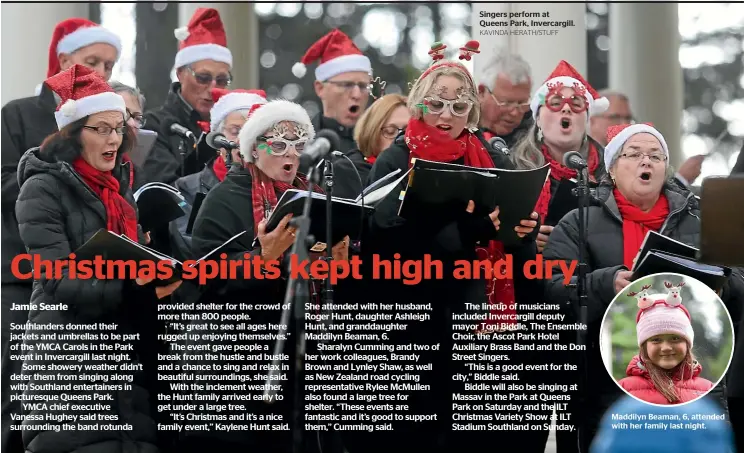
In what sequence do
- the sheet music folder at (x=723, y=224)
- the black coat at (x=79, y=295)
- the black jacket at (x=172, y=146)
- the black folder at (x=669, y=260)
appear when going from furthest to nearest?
the black jacket at (x=172, y=146) < the black folder at (x=669, y=260) < the black coat at (x=79, y=295) < the sheet music folder at (x=723, y=224)

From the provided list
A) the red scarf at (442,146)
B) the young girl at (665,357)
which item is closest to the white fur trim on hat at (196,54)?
the red scarf at (442,146)

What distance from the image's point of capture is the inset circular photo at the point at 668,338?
654cm

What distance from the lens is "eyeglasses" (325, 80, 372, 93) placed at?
22.9 feet

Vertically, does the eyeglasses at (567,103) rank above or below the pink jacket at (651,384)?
above

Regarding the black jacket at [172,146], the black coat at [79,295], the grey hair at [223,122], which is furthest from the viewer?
the black jacket at [172,146]

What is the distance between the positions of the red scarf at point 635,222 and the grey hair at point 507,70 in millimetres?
814

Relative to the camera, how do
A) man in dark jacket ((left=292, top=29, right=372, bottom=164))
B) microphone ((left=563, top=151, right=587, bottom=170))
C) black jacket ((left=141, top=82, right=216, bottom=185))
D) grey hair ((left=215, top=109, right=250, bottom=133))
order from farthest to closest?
man in dark jacket ((left=292, top=29, right=372, bottom=164)) < black jacket ((left=141, top=82, right=216, bottom=185)) < grey hair ((left=215, top=109, right=250, bottom=133)) < microphone ((left=563, top=151, right=587, bottom=170))

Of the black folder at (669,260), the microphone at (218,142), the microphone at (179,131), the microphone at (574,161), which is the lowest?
the black folder at (669,260)

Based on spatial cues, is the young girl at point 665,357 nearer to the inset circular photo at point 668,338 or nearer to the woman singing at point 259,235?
the inset circular photo at point 668,338

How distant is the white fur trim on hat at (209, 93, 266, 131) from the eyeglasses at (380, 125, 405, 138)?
2.05 feet

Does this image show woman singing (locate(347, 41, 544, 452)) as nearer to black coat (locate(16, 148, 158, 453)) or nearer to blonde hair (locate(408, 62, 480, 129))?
blonde hair (locate(408, 62, 480, 129))

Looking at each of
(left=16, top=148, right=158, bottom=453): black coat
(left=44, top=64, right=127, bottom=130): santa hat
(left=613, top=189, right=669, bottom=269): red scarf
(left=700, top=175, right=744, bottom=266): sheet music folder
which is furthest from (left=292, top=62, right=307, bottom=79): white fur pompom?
(left=700, top=175, right=744, bottom=266): sheet music folder

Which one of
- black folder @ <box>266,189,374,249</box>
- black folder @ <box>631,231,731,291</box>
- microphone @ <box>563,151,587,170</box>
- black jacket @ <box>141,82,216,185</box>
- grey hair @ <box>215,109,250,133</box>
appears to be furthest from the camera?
black jacket @ <box>141,82,216,185</box>

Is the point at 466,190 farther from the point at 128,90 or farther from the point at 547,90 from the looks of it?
the point at 128,90
